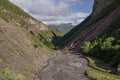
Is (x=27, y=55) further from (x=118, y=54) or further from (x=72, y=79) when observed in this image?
(x=118, y=54)

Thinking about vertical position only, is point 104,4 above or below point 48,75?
above

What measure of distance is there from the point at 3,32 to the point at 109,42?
119ft

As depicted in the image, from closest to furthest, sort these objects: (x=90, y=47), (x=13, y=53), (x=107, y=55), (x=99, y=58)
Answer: (x=13, y=53) → (x=107, y=55) → (x=99, y=58) → (x=90, y=47)

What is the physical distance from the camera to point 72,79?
1818 inches

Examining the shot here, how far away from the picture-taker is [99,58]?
82625 millimetres

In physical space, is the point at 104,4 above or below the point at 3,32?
above

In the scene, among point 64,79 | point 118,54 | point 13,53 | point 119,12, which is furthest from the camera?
point 119,12

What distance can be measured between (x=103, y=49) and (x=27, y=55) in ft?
107

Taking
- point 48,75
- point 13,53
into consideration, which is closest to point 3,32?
point 13,53

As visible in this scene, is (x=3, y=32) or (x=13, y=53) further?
(x=3, y=32)

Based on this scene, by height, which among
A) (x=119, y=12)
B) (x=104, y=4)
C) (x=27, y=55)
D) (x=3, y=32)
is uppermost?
(x=104, y=4)

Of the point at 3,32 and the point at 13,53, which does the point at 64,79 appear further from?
the point at 3,32

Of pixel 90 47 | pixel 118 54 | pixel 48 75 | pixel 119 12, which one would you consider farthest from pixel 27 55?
pixel 119 12

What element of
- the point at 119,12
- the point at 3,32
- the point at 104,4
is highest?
the point at 104,4
